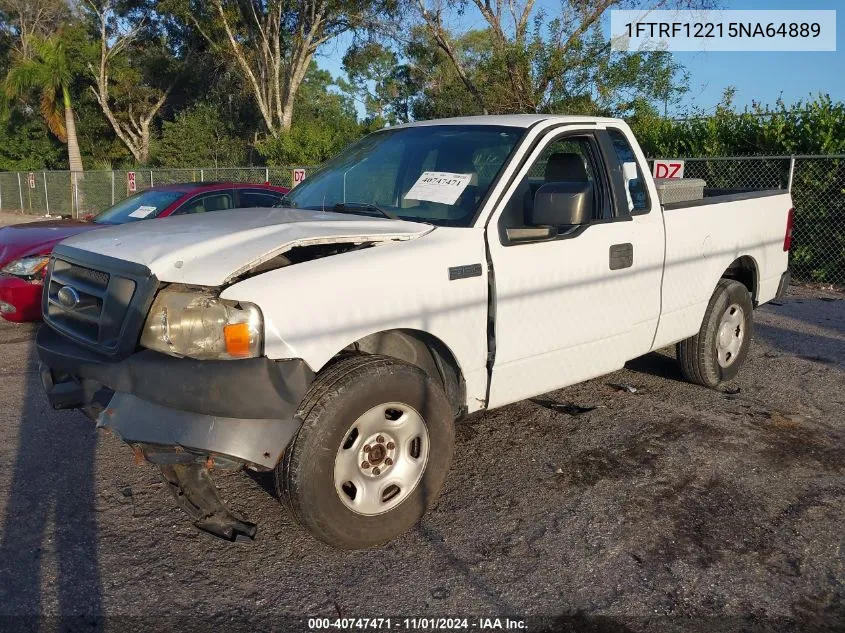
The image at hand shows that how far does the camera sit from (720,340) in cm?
597

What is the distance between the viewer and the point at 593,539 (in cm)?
371

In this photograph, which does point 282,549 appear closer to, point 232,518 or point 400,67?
point 232,518

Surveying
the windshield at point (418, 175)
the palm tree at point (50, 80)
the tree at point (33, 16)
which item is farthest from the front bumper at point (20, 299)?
the tree at point (33, 16)

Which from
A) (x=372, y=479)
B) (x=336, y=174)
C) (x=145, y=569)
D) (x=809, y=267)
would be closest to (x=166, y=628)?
(x=145, y=569)

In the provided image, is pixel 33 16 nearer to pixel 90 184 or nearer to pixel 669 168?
pixel 90 184

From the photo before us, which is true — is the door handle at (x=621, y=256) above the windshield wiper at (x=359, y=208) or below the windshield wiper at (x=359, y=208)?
below

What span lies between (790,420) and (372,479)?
3.33 meters

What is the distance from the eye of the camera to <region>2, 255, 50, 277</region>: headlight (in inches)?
286

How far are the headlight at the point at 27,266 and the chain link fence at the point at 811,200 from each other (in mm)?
8462

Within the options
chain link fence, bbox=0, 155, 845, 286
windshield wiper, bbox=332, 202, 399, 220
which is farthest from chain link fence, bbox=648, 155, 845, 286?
windshield wiper, bbox=332, 202, 399, 220

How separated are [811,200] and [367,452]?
993 cm

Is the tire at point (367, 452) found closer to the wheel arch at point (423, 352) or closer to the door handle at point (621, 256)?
the wheel arch at point (423, 352)

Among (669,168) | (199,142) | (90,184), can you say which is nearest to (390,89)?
(199,142)

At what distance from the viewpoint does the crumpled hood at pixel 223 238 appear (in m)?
3.25
